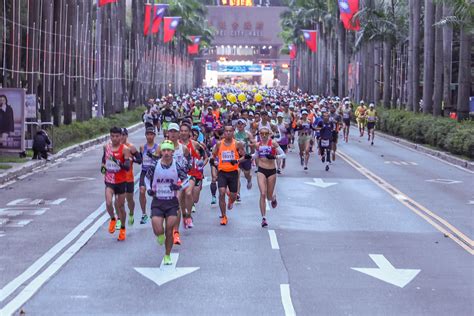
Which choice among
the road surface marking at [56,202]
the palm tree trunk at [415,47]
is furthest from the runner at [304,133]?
the palm tree trunk at [415,47]

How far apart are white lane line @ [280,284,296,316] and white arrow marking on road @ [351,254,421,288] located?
146cm

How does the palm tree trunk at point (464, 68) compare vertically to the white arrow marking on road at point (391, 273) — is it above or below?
above

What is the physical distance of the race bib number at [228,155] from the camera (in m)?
19.2

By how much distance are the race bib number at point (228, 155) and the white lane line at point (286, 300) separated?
20.7 ft

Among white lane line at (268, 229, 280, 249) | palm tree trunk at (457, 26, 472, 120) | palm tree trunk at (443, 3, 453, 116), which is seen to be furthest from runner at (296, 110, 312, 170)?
palm tree trunk at (443, 3, 453, 116)

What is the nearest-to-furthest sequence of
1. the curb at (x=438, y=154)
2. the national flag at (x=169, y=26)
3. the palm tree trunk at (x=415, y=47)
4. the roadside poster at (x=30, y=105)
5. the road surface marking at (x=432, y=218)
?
the road surface marking at (x=432, y=218) → the curb at (x=438, y=154) → the roadside poster at (x=30, y=105) → the palm tree trunk at (x=415, y=47) → the national flag at (x=169, y=26)

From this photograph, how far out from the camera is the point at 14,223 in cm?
1928

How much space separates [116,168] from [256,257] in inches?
115

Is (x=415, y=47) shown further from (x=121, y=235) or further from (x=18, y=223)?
(x=121, y=235)

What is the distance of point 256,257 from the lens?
15414mm

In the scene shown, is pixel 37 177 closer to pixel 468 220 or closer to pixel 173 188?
pixel 468 220

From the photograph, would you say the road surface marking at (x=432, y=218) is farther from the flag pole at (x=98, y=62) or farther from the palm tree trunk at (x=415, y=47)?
the flag pole at (x=98, y=62)

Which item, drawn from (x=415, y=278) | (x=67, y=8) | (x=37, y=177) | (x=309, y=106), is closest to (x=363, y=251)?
(x=415, y=278)

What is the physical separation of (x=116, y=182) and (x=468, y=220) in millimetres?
7519
